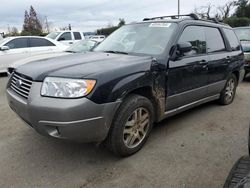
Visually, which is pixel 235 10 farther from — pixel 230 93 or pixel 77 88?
pixel 77 88

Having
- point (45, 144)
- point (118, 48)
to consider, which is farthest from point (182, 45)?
point (45, 144)

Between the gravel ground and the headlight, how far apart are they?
36.4 inches

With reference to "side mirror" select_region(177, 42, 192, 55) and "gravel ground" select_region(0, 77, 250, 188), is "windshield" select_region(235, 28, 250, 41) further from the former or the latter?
"side mirror" select_region(177, 42, 192, 55)

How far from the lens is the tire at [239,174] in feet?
5.81

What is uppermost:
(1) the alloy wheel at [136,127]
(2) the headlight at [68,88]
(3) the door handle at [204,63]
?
(2) the headlight at [68,88]

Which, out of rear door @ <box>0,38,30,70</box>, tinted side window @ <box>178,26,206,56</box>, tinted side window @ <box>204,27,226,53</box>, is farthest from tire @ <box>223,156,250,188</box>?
rear door @ <box>0,38,30,70</box>

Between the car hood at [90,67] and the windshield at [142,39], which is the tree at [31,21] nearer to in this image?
the windshield at [142,39]

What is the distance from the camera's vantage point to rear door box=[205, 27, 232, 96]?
4.58 meters

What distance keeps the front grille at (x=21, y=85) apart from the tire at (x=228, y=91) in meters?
3.80

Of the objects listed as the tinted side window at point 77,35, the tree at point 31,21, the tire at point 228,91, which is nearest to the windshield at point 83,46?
the tire at point 228,91

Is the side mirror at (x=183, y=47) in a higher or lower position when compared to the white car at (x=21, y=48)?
higher

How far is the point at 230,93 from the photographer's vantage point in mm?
5566

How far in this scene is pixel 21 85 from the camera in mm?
3125

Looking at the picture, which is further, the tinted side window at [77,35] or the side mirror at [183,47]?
the tinted side window at [77,35]
